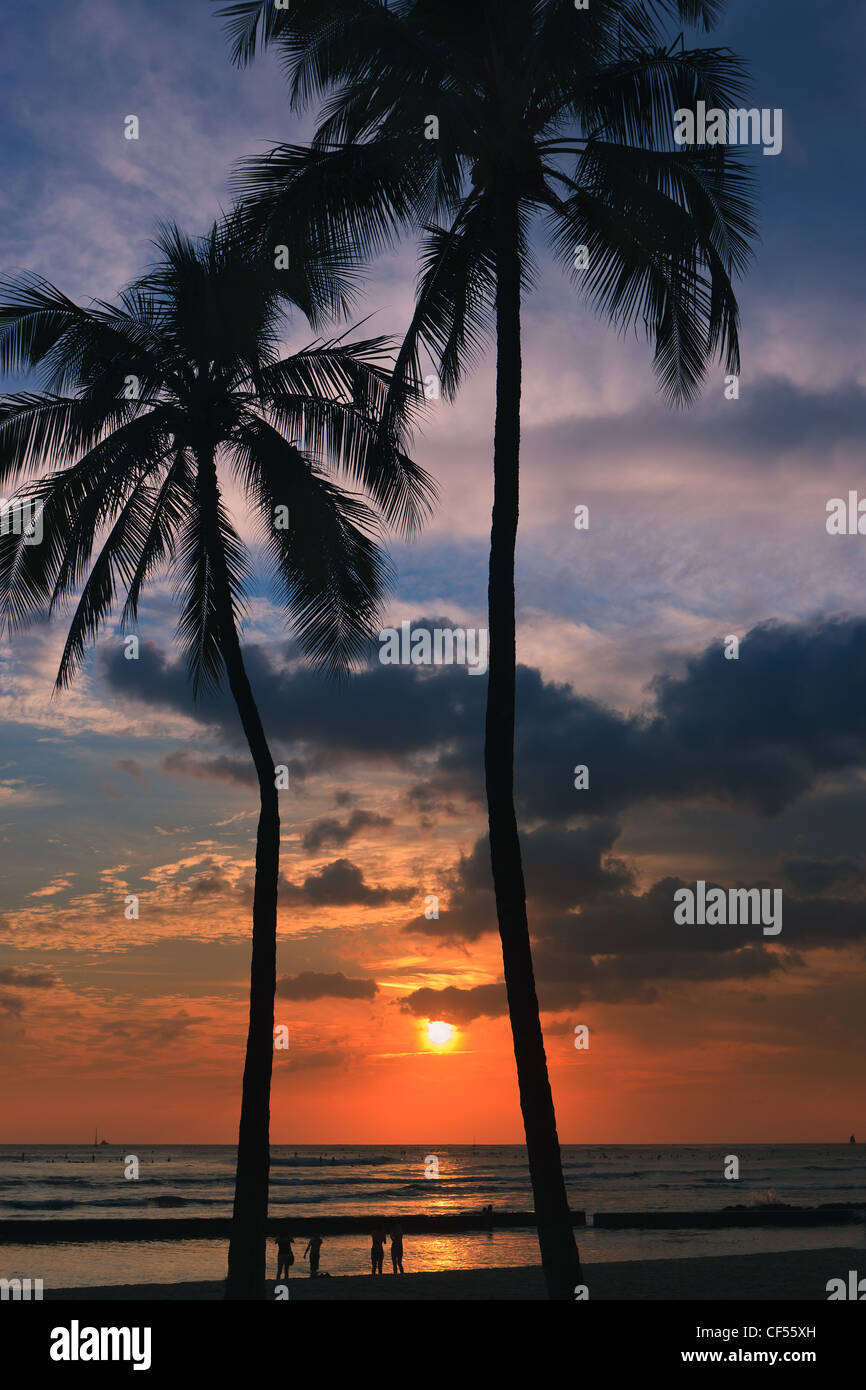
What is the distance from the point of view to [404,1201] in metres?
78.4

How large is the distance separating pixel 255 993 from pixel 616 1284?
12.9 metres

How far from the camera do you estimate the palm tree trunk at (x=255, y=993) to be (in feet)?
50.5

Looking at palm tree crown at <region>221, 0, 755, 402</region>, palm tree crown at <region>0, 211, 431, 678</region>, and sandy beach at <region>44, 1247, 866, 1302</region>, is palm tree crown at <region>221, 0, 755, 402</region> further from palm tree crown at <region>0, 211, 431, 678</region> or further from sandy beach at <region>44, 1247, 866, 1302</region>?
sandy beach at <region>44, 1247, 866, 1302</region>

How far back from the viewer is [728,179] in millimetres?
14586

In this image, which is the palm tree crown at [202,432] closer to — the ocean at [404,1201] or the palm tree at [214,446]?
the palm tree at [214,446]

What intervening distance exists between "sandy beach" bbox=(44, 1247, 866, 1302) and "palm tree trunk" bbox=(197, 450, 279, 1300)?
5271mm

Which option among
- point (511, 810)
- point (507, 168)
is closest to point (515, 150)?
point (507, 168)

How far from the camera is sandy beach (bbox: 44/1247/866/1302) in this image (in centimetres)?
2167

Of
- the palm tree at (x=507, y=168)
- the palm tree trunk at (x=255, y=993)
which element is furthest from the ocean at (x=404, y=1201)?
the palm tree at (x=507, y=168)

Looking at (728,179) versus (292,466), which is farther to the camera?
(292,466)

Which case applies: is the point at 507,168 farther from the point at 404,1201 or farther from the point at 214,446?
the point at 404,1201
